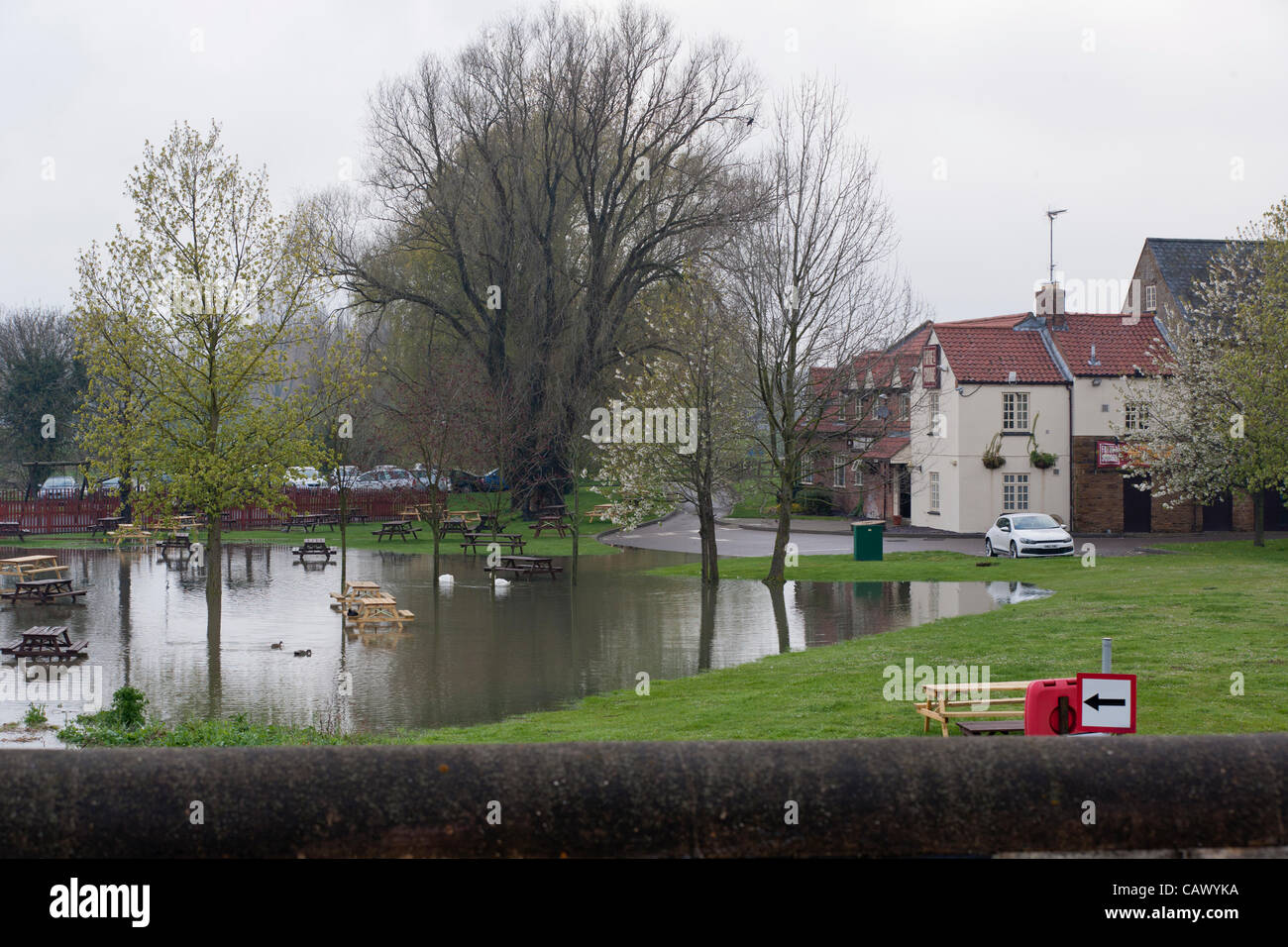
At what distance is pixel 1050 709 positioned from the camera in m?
9.92

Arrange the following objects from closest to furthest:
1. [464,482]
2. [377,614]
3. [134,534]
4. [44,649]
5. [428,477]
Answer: [44,649] < [377,614] < [428,477] < [134,534] < [464,482]

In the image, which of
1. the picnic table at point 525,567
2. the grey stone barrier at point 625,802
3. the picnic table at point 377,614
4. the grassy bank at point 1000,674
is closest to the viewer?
the grey stone barrier at point 625,802

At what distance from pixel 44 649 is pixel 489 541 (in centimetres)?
2371

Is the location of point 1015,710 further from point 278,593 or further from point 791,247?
point 278,593

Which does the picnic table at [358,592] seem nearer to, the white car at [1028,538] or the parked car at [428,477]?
the parked car at [428,477]

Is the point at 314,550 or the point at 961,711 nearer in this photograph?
the point at 961,711

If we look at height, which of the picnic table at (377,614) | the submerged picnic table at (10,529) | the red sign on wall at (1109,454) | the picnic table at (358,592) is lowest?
the picnic table at (377,614)

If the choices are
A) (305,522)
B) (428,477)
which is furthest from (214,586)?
(305,522)

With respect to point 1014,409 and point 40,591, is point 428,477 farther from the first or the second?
point 1014,409

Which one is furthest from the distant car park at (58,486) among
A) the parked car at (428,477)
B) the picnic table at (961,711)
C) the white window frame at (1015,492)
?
the picnic table at (961,711)

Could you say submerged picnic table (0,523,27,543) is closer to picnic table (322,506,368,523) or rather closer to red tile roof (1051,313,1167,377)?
picnic table (322,506,368,523)

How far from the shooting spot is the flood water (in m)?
16.9

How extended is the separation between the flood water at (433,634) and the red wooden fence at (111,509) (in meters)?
14.2

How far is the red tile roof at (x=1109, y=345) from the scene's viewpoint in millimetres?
45688
